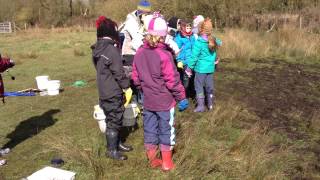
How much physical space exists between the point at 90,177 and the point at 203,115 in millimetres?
3012

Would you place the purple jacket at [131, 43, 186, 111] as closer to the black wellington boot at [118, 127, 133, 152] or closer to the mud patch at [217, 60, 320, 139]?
the black wellington boot at [118, 127, 133, 152]

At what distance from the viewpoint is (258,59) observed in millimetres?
14055

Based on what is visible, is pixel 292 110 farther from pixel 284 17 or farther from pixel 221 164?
pixel 284 17

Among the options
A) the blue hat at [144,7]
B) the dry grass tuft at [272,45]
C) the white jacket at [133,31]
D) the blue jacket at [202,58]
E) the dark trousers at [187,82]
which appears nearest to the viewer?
the blue hat at [144,7]

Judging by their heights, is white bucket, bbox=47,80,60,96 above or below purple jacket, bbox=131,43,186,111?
below

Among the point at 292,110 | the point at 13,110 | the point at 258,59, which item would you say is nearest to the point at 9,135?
the point at 13,110

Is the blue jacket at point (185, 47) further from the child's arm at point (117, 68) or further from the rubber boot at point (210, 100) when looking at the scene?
the child's arm at point (117, 68)

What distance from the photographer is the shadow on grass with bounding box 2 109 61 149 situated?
21.5ft

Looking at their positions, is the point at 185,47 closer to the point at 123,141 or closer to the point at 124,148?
the point at 123,141

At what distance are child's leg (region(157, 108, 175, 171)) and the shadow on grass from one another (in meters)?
2.41

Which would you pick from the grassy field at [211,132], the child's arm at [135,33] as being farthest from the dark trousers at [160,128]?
the child's arm at [135,33]

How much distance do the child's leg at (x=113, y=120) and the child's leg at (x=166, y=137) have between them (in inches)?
22.6

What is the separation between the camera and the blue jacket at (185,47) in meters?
7.86

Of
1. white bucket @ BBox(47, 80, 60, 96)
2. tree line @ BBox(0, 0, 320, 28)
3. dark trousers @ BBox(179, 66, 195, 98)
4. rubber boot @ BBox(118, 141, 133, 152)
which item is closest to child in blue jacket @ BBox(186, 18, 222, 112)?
dark trousers @ BBox(179, 66, 195, 98)
